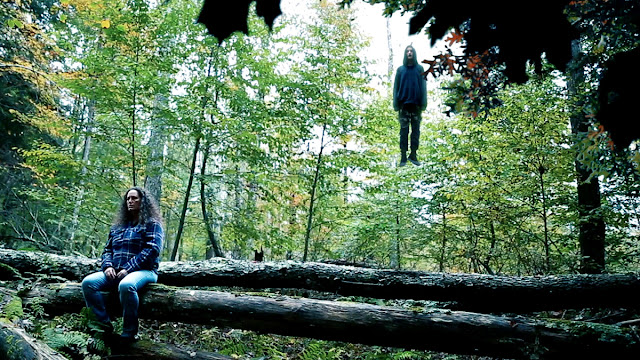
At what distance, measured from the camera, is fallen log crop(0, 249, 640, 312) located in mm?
3928

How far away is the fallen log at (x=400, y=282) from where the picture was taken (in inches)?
155

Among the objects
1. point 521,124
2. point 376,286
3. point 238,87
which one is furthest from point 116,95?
point 521,124

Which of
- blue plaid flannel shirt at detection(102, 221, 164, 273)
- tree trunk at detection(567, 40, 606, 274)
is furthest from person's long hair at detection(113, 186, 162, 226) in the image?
tree trunk at detection(567, 40, 606, 274)

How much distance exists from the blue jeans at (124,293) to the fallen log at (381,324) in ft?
0.91

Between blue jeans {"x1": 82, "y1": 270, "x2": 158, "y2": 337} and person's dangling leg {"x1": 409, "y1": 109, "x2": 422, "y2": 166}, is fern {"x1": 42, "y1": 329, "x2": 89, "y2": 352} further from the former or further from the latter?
person's dangling leg {"x1": 409, "y1": 109, "x2": 422, "y2": 166}

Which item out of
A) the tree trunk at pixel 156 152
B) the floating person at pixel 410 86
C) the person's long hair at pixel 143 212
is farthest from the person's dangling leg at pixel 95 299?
the floating person at pixel 410 86

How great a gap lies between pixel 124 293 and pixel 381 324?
239cm

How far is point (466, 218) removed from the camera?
6.96 m

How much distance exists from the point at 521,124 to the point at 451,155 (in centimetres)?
125

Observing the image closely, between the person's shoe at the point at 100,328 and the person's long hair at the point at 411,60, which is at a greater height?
the person's long hair at the point at 411,60

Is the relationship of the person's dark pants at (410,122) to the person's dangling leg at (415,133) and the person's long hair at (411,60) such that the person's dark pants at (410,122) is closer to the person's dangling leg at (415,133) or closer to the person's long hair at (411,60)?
the person's dangling leg at (415,133)

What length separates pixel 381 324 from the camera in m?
3.45

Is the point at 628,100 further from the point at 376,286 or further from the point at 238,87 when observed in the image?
the point at 238,87

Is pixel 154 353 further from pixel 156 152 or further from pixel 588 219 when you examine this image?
pixel 588 219
